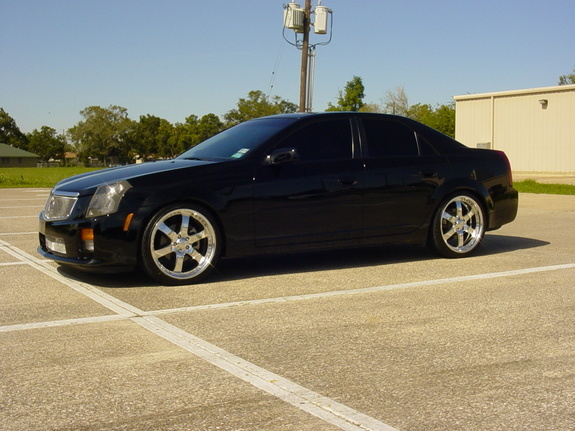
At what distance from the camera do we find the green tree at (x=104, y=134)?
140 meters

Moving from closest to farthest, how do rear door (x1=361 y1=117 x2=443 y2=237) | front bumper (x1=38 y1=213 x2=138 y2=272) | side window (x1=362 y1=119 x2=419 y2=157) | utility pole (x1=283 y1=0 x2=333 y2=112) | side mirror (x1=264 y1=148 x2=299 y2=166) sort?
front bumper (x1=38 y1=213 x2=138 y2=272), side mirror (x1=264 y1=148 x2=299 y2=166), rear door (x1=361 y1=117 x2=443 y2=237), side window (x1=362 y1=119 x2=419 y2=157), utility pole (x1=283 y1=0 x2=333 y2=112)

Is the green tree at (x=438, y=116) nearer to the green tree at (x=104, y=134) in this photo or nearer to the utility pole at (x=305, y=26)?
the utility pole at (x=305, y=26)

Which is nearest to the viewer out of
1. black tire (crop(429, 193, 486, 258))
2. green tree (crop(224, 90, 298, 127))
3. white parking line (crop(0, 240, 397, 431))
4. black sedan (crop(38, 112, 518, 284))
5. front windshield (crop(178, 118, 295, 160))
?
white parking line (crop(0, 240, 397, 431))

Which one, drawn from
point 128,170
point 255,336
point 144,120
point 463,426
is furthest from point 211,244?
point 144,120

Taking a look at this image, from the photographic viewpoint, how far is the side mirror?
7020mm

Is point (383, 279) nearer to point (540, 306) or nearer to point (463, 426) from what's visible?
point (540, 306)

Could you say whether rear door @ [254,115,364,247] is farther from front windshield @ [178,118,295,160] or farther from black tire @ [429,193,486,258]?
black tire @ [429,193,486,258]

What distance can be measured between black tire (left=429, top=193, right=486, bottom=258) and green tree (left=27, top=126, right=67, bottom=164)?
14628 cm

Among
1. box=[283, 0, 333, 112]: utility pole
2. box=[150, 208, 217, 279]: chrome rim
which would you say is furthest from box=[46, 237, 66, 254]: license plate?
box=[283, 0, 333, 112]: utility pole

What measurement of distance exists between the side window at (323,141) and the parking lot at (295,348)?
1.14 meters

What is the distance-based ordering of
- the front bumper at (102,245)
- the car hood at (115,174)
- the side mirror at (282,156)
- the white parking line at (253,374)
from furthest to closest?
the side mirror at (282,156) < the car hood at (115,174) < the front bumper at (102,245) < the white parking line at (253,374)

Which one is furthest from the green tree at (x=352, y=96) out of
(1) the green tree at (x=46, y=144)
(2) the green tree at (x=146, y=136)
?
(1) the green tree at (x=46, y=144)

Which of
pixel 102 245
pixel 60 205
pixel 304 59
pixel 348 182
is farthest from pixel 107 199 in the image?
pixel 304 59

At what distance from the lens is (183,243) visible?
6.74 m
